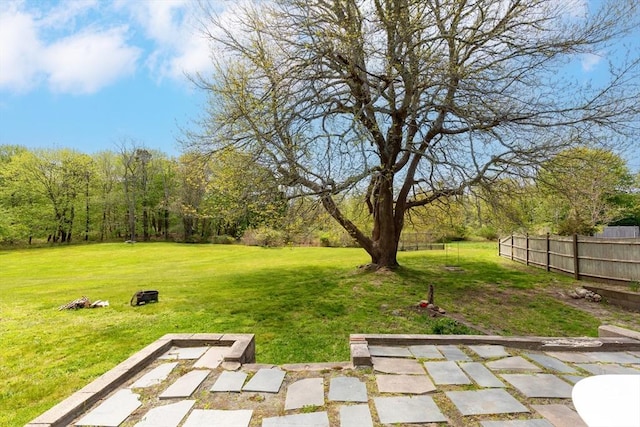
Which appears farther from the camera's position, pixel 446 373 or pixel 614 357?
pixel 614 357

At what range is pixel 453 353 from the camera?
3.48m

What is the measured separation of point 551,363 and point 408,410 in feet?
5.98

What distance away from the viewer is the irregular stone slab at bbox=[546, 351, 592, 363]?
3.32 meters

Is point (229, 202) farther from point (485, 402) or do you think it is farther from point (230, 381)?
point (485, 402)

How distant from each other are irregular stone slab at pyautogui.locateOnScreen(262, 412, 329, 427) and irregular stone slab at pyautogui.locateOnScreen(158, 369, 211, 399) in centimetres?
81

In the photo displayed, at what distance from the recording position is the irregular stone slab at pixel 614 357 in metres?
3.35

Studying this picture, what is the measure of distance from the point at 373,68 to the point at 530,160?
427cm

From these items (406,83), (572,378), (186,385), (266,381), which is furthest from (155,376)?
(406,83)

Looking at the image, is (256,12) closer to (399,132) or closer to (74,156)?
(399,132)

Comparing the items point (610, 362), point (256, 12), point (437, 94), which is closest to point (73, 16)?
point (256, 12)

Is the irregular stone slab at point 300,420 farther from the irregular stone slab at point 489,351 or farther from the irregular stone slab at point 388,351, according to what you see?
the irregular stone slab at point 489,351

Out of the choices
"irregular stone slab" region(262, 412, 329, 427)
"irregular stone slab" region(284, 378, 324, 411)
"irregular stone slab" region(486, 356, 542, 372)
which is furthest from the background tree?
"irregular stone slab" region(262, 412, 329, 427)

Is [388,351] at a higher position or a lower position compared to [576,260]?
lower

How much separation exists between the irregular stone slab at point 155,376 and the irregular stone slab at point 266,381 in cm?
82
